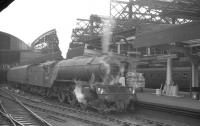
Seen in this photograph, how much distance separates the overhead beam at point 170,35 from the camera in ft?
36.6

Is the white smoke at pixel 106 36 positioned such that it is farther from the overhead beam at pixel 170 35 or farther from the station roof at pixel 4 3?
the station roof at pixel 4 3

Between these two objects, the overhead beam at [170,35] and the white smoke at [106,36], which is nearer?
the overhead beam at [170,35]

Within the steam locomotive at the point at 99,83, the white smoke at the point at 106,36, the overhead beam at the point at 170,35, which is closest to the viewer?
the overhead beam at the point at 170,35

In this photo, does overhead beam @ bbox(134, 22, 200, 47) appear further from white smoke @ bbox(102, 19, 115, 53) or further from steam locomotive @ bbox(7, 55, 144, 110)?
white smoke @ bbox(102, 19, 115, 53)

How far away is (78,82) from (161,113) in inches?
167

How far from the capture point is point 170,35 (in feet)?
41.0

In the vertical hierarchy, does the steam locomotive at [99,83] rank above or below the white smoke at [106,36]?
below

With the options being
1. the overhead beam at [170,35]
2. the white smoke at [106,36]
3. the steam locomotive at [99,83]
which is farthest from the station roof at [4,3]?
the white smoke at [106,36]

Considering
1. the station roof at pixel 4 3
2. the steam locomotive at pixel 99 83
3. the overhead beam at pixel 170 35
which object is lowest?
the steam locomotive at pixel 99 83

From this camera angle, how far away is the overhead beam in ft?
36.6

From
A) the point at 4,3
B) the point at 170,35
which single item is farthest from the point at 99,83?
the point at 4,3

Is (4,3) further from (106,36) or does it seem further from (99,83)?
(106,36)

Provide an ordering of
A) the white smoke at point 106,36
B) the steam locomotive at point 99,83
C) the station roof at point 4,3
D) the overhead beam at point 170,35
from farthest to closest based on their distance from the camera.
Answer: the white smoke at point 106,36, the steam locomotive at point 99,83, the overhead beam at point 170,35, the station roof at point 4,3

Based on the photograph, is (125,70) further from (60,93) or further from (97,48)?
(97,48)
